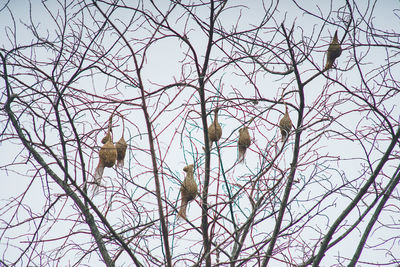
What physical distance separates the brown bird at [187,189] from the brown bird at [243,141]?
629 mm

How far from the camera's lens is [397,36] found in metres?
3.88

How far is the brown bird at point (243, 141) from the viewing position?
13.1ft

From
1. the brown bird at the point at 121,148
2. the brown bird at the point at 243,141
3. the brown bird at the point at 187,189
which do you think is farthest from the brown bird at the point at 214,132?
the brown bird at the point at 121,148

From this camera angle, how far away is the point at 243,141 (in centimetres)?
400

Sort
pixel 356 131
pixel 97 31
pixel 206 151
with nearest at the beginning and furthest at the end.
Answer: pixel 97 31 → pixel 206 151 → pixel 356 131

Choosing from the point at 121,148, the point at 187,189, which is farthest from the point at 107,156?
the point at 187,189

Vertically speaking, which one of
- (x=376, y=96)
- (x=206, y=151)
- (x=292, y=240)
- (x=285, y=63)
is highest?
(x=285, y=63)

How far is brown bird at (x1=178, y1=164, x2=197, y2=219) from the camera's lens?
346cm

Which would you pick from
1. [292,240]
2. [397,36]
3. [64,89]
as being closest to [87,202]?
[64,89]

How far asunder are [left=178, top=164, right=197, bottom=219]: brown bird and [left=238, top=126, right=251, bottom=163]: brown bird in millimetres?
629

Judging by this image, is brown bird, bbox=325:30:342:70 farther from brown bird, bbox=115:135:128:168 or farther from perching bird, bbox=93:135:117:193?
perching bird, bbox=93:135:117:193

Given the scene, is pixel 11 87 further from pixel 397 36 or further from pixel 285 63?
pixel 397 36

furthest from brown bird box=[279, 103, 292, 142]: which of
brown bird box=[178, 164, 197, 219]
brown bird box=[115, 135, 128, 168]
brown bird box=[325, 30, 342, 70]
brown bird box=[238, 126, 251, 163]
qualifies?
brown bird box=[115, 135, 128, 168]

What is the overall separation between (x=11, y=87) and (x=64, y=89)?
0.41 m
